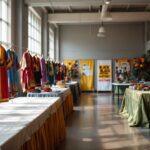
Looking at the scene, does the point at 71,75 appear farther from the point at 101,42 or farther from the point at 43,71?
the point at 43,71

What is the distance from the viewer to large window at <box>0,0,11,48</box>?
855cm

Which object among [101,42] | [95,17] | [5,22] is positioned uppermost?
[95,17]

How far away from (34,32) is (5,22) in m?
3.93

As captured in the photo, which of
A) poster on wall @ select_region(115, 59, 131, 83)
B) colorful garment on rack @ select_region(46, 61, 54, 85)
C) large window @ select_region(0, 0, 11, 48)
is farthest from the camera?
poster on wall @ select_region(115, 59, 131, 83)

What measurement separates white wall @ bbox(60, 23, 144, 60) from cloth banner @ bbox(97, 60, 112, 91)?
356 millimetres

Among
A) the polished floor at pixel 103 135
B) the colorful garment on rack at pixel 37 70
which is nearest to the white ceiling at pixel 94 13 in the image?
the colorful garment on rack at pixel 37 70

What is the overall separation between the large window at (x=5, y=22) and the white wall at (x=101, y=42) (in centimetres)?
961

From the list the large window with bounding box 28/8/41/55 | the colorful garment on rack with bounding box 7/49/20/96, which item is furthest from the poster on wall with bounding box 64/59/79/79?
the colorful garment on rack with bounding box 7/49/20/96

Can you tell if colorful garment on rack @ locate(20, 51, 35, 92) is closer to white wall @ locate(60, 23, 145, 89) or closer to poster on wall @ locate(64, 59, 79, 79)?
poster on wall @ locate(64, 59, 79, 79)

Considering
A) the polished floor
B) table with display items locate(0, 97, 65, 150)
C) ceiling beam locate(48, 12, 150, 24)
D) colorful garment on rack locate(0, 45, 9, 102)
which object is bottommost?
the polished floor

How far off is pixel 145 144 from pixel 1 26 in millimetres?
5332

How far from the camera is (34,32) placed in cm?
1255

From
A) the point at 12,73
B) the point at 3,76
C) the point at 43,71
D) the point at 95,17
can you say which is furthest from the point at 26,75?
the point at 95,17

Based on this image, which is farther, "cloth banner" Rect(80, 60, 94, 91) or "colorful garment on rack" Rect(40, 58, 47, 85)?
"cloth banner" Rect(80, 60, 94, 91)
